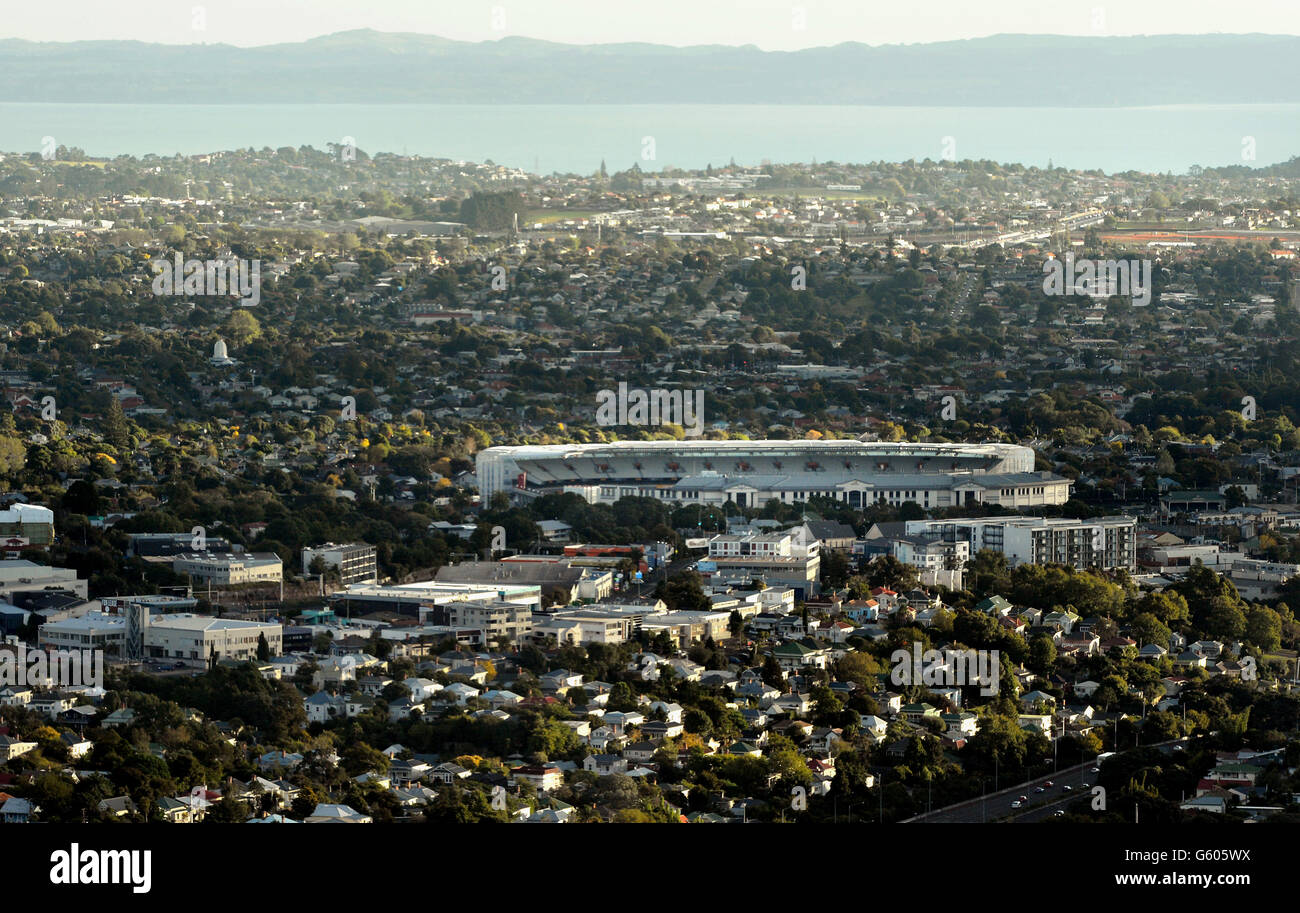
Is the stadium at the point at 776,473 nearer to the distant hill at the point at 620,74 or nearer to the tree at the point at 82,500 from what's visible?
the tree at the point at 82,500

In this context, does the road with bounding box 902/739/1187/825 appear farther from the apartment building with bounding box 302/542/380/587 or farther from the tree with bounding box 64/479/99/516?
the tree with bounding box 64/479/99/516

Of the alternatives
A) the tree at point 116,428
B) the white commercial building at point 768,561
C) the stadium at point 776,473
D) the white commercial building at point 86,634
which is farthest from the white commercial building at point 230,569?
the tree at point 116,428

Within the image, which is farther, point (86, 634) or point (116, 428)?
point (116, 428)

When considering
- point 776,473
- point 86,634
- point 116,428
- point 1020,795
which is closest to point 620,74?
point 116,428

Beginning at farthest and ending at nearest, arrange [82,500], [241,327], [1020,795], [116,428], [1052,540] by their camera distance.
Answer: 1. [241,327]
2. [116,428]
3. [82,500]
4. [1052,540]
5. [1020,795]

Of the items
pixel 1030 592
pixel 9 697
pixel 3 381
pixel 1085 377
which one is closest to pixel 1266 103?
pixel 1085 377

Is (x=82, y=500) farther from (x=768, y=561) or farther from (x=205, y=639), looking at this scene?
(x=205, y=639)

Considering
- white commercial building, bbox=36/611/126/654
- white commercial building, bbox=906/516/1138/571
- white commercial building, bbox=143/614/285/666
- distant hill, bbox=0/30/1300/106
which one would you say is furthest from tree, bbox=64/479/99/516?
distant hill, bbox=0/30/1300/106
